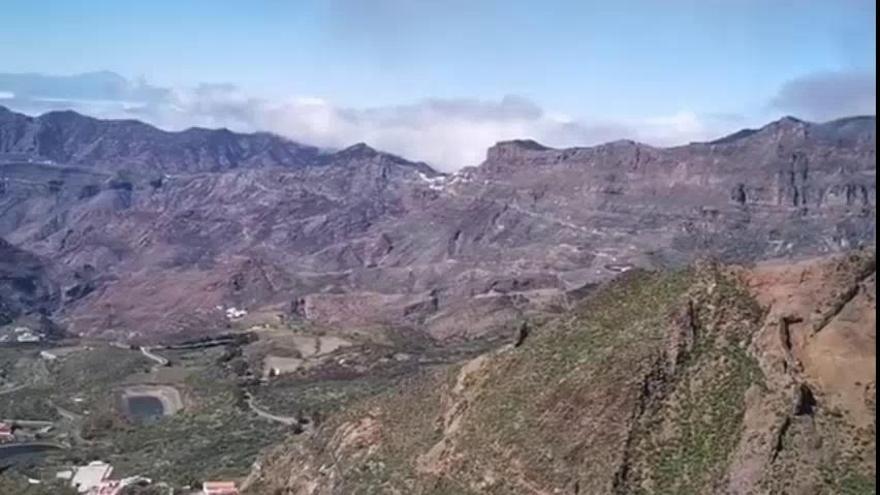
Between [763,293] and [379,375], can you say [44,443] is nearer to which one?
[379,375]

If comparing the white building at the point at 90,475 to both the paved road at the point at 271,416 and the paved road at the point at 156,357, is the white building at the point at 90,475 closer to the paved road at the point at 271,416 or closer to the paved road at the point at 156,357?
the paved road at the point at 271,416

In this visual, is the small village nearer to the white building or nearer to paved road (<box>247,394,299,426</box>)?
the white building

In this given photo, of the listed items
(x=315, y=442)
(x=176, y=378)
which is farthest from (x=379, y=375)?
(x=315, y=442)

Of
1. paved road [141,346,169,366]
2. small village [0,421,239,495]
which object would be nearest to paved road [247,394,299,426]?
small village [0,421,239,495]

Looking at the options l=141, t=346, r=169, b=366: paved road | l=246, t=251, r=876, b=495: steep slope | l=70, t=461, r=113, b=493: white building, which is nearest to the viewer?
l=246, t=251, r=876, b=495: steep slope

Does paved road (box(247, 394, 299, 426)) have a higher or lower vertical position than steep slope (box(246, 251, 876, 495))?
lower

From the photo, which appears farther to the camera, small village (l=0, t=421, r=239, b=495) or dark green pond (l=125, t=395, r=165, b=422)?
dark green pond (l=125, t=395, r=165, b=422)

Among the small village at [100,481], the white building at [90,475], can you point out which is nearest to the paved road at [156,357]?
the small village at [100,481]

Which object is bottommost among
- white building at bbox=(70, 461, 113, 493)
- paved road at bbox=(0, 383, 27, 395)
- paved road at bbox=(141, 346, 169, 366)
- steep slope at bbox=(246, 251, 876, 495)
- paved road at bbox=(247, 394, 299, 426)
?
paved road at bbox=(0, 383, 27, 395)

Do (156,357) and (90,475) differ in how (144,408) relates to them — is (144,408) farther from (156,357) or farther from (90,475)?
(90,475)
